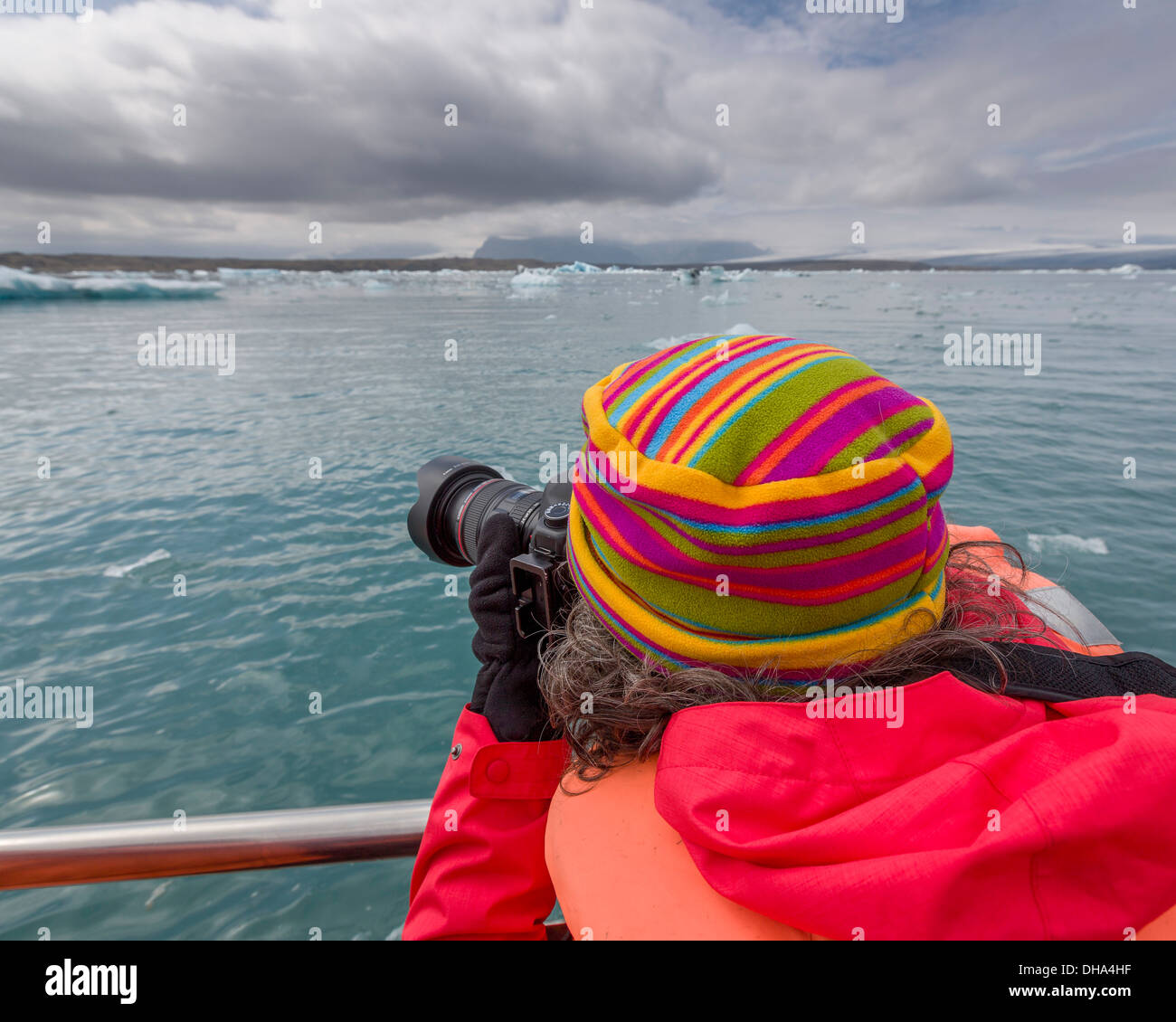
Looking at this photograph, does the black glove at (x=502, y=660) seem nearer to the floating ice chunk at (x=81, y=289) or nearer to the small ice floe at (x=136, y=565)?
the small ice floe at (x=136, y=565)

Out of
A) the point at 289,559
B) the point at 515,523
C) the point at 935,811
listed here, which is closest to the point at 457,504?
the point at 515,523

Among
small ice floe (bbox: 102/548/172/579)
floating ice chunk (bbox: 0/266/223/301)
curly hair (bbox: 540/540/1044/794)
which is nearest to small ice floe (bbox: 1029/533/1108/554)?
curly hair (bbox: 540/540/1044/794)

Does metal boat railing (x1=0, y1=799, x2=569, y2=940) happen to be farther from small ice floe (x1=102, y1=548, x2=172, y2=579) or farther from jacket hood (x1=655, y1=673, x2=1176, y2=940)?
small ice floe (x1=102, y1=548, x2=172, y2=579)

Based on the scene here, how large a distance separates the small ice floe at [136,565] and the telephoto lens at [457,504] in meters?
3.65

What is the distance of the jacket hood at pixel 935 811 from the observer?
442 millimetres

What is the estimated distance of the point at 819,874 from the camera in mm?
484

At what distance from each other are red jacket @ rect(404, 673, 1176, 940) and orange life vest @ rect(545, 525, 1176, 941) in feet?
0.12

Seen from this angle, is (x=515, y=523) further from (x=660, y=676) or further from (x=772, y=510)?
(x=772, y=510)

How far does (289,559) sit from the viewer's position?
165 inches

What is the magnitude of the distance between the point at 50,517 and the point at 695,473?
19.1 feet

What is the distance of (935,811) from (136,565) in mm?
4776

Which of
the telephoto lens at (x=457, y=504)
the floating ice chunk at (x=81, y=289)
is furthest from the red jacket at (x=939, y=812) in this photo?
the floating ice chunk at (x=81, y=289)

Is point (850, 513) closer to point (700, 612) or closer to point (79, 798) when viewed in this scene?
point (700, 612)
